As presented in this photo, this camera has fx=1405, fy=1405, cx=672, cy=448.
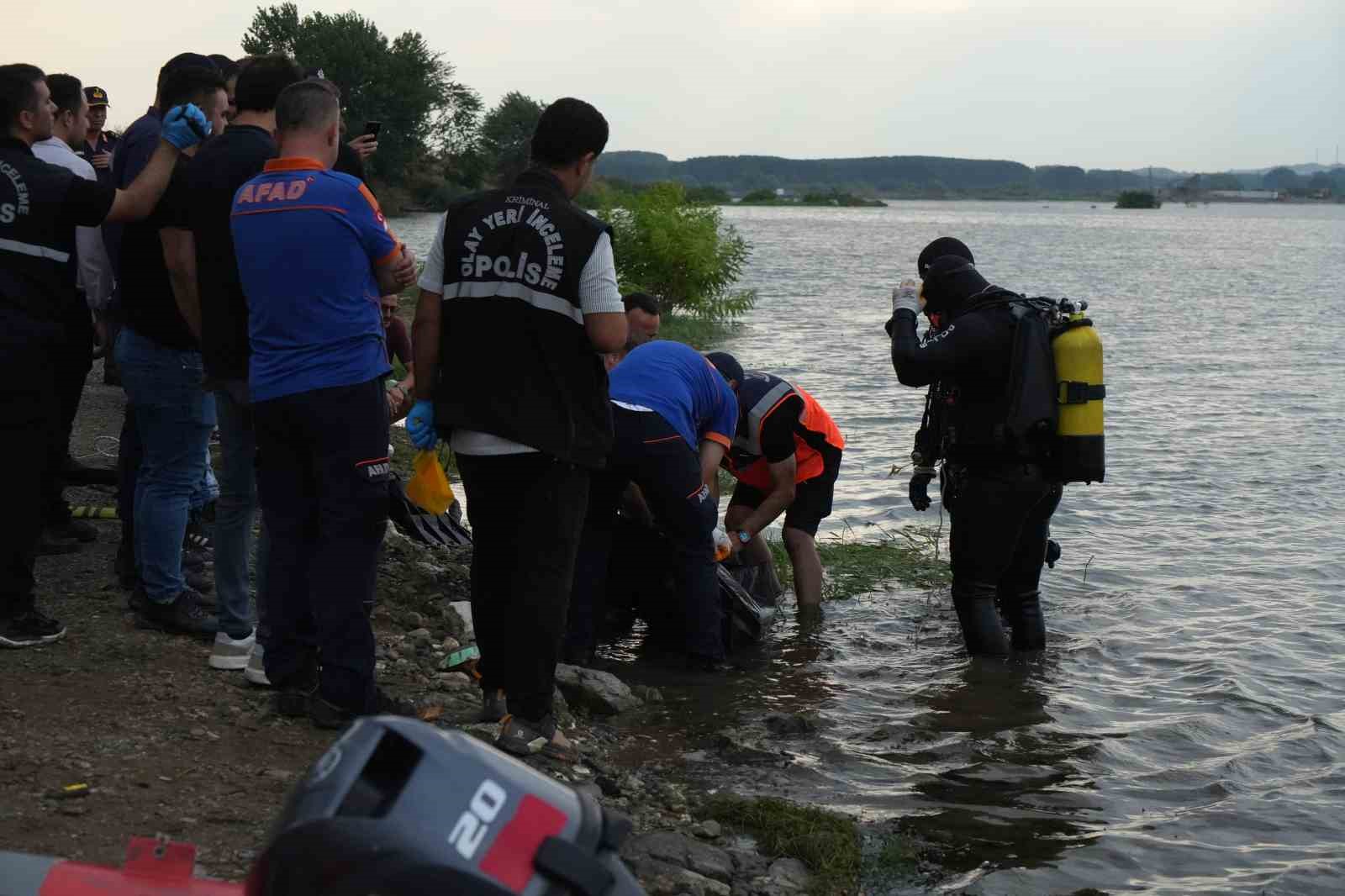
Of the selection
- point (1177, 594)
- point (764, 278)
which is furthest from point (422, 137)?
point (1177, 594)

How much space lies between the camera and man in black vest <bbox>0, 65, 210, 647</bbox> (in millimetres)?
5152

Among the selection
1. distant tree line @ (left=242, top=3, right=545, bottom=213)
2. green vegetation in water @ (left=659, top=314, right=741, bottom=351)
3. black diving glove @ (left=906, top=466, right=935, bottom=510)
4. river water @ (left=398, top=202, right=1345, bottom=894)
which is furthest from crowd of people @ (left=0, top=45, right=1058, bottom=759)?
distant tree line @ (left=242, top=3, right=545, bottom=213)

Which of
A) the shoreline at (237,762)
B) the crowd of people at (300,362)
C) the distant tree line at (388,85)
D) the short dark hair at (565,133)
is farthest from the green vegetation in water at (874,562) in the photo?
the distant tree line at (388,85)

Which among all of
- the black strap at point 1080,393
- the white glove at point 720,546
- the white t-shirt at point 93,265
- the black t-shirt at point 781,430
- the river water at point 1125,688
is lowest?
the river water at point 1125,688

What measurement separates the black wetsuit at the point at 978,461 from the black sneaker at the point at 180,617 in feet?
10.7

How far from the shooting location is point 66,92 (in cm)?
667

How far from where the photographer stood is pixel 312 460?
4727 mm

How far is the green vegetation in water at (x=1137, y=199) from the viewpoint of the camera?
18612 centimetres

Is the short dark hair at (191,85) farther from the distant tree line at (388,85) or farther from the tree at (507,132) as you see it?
the tree at (507,132)

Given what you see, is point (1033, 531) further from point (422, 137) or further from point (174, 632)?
point (422, 137)

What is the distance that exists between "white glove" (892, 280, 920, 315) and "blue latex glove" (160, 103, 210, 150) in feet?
10.9

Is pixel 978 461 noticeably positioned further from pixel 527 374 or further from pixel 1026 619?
pixel 527 374

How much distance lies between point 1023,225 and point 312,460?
118644mm

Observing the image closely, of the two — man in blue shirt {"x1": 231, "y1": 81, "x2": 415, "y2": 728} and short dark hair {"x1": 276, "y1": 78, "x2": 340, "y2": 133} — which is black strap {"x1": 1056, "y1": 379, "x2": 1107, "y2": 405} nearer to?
man in blue shirt {"x1": 231, "y1": 81, "x2": 415, "y2": 728}
